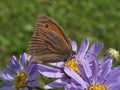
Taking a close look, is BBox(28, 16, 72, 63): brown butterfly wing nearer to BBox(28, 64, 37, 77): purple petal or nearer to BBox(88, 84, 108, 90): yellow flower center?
BBox(28, 64, 37, 77): purple petal

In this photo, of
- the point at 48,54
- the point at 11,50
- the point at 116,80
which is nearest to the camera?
the point at 116,80

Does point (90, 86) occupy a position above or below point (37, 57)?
below

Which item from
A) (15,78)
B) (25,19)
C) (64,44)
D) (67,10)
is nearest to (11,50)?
(25,19)

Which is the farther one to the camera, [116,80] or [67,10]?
[67,10]

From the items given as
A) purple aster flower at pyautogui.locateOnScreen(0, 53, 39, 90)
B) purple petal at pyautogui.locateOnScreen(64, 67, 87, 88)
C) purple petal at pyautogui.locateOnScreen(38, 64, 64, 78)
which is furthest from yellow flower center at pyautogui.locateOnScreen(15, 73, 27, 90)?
purple petal at pyautogui.locateOnScreen(64, 67, 87, 88)

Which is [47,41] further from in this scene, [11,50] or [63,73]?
[11,50]

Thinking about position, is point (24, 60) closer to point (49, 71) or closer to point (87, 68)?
point (49, 71)

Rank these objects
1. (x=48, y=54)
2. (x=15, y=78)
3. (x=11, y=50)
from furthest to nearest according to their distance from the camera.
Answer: (x=11, y=50), (x=15, y=78), (x=48, y=54)

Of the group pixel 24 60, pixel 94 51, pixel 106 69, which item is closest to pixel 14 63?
pixel 24 60
